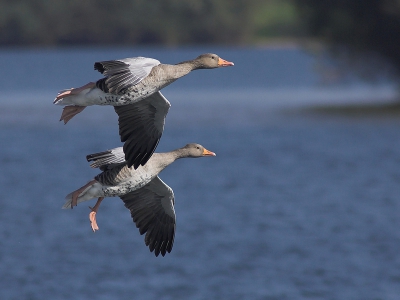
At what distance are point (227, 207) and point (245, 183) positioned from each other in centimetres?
614

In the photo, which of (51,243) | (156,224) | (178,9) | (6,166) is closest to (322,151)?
(6,166)

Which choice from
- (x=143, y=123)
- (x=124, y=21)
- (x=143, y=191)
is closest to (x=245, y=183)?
(x=143, y=191)

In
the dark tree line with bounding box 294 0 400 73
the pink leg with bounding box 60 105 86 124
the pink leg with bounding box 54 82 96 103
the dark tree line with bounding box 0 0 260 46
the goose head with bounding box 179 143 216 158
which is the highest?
the dark tree line with bounding box 0 0 260 46

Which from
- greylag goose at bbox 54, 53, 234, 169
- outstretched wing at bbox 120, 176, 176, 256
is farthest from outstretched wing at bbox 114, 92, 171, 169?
outstretched wing at bbox 120, 176, 176, 256

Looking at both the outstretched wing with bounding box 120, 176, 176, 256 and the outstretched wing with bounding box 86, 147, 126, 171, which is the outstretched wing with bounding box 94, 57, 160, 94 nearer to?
the outstretched wing with bounding box 86, 147, 126, 171

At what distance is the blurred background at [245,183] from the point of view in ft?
92.5

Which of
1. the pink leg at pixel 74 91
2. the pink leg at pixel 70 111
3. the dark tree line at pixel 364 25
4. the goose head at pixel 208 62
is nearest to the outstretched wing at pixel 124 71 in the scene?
the pink leg at pixel 74 91

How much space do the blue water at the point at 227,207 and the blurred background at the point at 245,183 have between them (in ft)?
0.28

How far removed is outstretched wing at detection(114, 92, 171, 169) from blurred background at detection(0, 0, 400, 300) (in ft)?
46.0

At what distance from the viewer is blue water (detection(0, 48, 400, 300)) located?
1094 inches

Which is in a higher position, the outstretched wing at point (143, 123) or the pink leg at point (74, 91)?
the pink leg at point (74, 91)

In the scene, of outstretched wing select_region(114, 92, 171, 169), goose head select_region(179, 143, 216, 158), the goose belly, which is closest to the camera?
outstretched wing select_region(114, 92, 171, 169)

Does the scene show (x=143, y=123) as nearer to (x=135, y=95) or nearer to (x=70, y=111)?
(x=70, y=111)

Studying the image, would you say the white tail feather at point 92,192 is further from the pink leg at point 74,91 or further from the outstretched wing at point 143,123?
the pink leg at point 74,91
